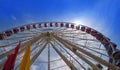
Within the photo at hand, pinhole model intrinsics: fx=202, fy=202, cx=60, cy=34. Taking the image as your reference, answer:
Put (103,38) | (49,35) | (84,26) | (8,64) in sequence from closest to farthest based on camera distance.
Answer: (8,64) < (49,35) < (103,38) < (84,26)

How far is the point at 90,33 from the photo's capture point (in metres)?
33.4

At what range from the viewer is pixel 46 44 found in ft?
70.8

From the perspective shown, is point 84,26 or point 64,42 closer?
point 64,42

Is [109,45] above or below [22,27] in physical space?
below

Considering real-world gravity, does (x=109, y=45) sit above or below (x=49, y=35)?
below

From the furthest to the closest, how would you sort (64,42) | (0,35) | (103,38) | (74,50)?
(103,38) → (0,35) → (64,42) → (74,50)

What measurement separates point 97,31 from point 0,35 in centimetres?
1547

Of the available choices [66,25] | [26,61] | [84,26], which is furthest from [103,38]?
[26,61]

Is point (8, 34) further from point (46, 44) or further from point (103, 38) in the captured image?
point (103, 38)

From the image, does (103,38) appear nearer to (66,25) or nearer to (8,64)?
(66,25)

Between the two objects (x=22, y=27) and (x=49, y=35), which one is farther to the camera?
(x=22, y=27)

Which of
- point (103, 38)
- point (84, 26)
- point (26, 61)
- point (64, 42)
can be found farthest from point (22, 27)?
point (26, 61)

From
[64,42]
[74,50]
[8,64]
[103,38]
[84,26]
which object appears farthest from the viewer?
[84,26]

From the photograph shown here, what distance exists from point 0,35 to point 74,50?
16.7 metres
